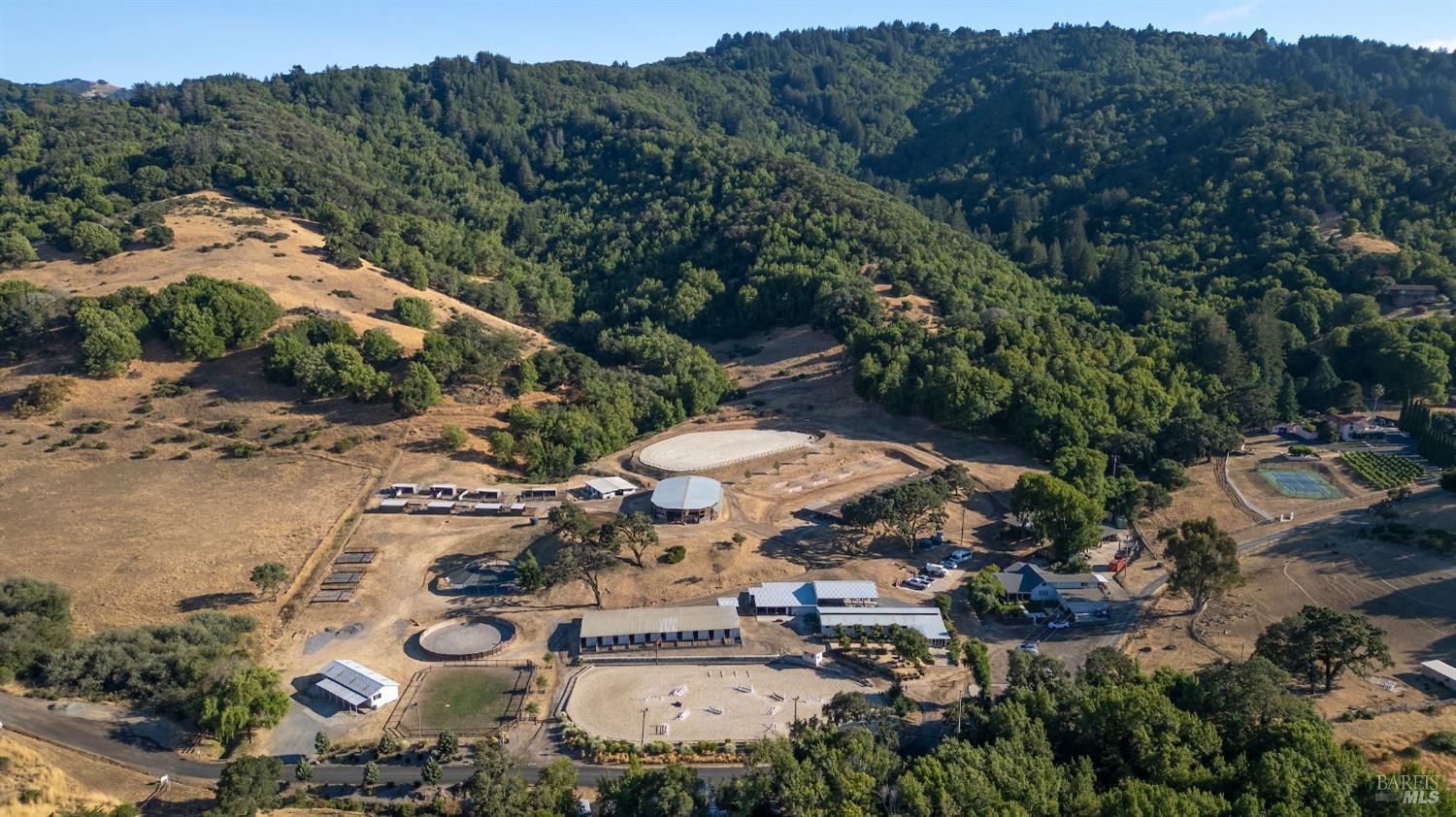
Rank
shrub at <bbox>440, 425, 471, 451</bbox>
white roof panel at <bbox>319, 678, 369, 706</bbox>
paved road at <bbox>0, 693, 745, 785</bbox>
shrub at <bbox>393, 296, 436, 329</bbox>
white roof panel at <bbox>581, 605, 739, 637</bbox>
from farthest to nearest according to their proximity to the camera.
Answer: shrub at <bbox>393, 296, 436, 329</bbox> → shrub at <bbox>440, 425, 471, 451</bbox> → white roof panel at <bbox>581, 605, 739, 637</bbox> → white roof panel at <bbox>319, 678, 369, 706</bbox> → paved road at <bbox>0, 693, 745, 785</bbox>

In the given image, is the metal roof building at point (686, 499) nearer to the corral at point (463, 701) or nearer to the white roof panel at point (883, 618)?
the white roof panel at point (883, 618)

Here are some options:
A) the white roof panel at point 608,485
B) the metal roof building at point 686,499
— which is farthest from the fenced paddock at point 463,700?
the white roof panel at point 608,485

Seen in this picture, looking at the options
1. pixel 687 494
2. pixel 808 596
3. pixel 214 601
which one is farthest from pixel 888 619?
pixel 214 601

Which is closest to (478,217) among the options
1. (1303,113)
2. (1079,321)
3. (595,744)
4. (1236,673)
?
(1079,321)

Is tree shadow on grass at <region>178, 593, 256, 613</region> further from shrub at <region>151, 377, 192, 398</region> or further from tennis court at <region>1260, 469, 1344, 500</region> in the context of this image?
tennis court at <region>1260, 469, 1344, 500</region>

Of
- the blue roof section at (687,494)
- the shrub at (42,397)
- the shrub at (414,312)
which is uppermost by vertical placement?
the shrub at (414,312)

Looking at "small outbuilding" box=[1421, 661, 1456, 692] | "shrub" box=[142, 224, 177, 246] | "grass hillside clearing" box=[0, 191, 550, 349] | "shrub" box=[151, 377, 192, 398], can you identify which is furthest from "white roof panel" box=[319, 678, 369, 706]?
"shrub" box=[142, 224, 177, 246]

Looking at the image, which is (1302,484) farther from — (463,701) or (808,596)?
(463,701)
